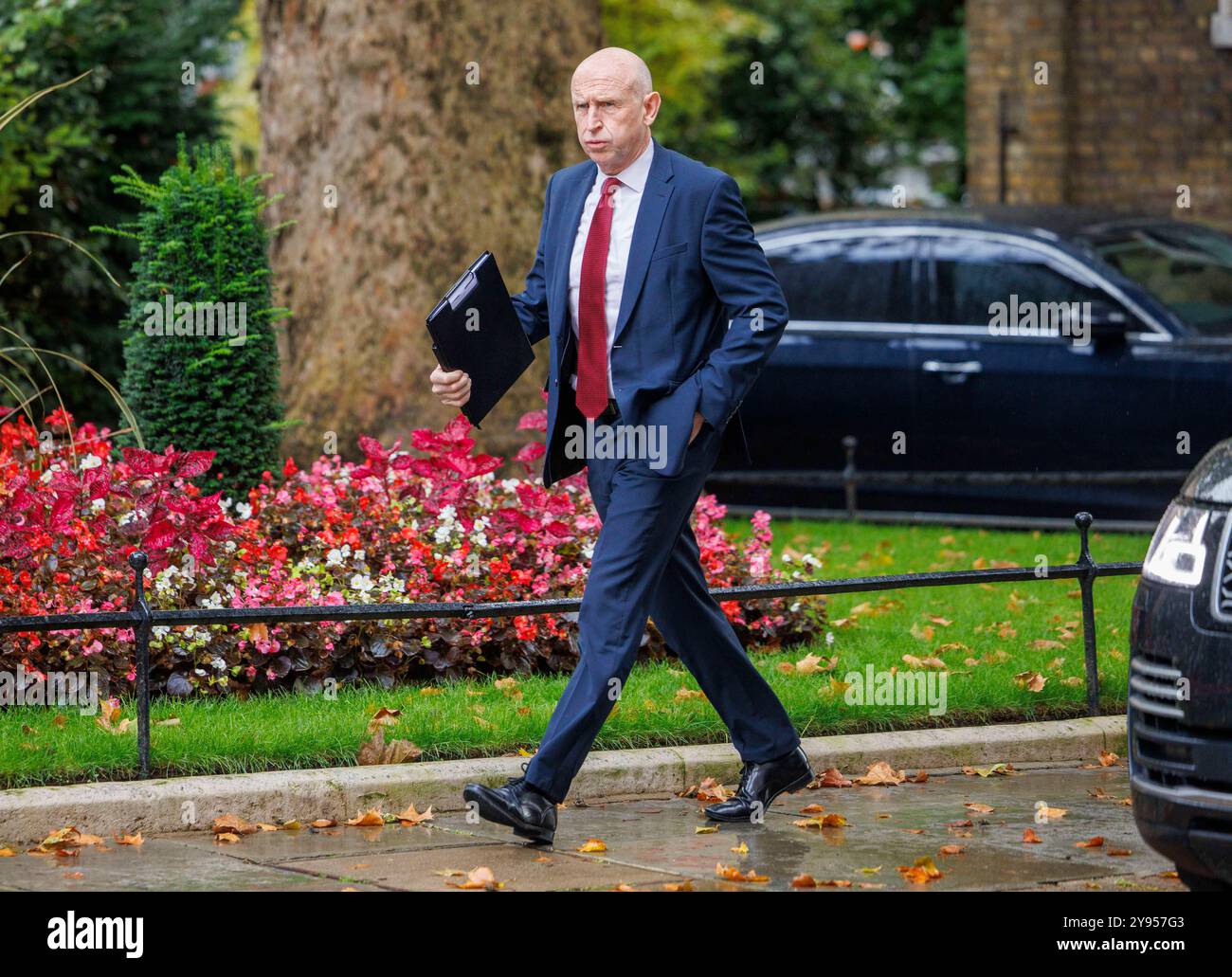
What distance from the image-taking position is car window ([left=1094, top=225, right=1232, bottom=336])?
11.8m

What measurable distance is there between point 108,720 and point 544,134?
4.87m

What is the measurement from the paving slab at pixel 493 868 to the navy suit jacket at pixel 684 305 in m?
1.07

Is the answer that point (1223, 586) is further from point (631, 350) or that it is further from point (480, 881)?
point (480, 881)

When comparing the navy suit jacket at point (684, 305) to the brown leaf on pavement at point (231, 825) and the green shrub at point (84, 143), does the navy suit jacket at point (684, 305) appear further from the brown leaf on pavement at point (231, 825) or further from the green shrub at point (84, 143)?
the green shrub at point (84, 143)

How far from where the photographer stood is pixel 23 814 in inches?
238

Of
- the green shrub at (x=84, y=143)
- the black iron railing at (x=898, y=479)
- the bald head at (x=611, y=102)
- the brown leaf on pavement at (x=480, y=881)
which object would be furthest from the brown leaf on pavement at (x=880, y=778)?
the green shrub at (x=84, y=143)

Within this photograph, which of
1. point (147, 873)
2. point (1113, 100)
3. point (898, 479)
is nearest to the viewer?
point (147, 873)

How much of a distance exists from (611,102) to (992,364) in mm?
6296

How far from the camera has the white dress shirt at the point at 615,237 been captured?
6.07m

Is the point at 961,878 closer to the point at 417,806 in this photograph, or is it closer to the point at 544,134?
the point at 417,806

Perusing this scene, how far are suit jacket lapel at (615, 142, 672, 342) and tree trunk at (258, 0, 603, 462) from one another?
4.57 meters

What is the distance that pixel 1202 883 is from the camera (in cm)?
527

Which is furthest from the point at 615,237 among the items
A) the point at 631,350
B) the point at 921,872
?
the point at 921,872

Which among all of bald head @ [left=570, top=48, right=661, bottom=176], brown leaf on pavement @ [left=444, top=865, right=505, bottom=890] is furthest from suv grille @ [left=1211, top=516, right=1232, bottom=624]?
Result: bald head @ [left=570, top=48, right=661, bottom=176]
